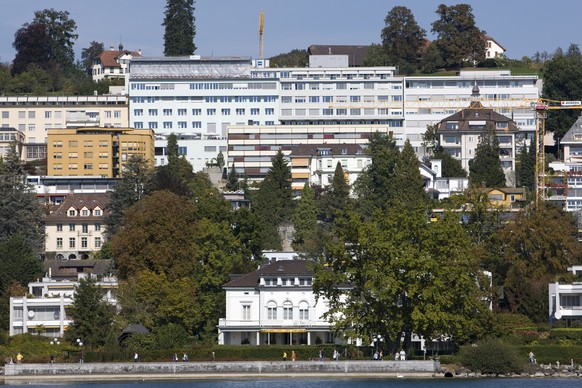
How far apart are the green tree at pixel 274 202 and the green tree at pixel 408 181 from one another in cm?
931

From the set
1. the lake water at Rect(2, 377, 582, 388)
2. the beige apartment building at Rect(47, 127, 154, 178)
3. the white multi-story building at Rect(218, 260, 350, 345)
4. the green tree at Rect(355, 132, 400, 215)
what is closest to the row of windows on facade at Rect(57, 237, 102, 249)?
the beige apartment building at Rect(47, 127, 154, 178)

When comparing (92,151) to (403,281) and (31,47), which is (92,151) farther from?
(403,281)

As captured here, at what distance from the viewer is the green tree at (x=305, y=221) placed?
119m

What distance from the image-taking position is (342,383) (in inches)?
3211

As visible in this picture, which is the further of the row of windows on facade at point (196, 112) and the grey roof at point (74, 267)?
the row of windows on facade at point (196, 112)

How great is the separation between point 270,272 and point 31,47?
9532 cm

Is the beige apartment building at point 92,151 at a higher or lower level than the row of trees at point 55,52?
lower

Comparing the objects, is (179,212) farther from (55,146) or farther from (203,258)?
(55,146)

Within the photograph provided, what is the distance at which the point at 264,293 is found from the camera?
96.6 meters

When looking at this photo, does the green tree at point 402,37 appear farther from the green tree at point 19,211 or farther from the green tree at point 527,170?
the green tree at point 19,211

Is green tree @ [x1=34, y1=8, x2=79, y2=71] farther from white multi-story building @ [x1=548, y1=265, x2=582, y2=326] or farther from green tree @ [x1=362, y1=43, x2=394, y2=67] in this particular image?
white multi-story building @ [x1=548, y1=265, x2=582, y2=326]

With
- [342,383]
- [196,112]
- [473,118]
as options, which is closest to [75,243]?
[196,112]

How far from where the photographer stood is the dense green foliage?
84375 millimetres

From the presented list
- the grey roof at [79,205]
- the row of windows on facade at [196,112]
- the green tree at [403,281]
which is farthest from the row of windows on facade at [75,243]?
the green tree at [403,281]
